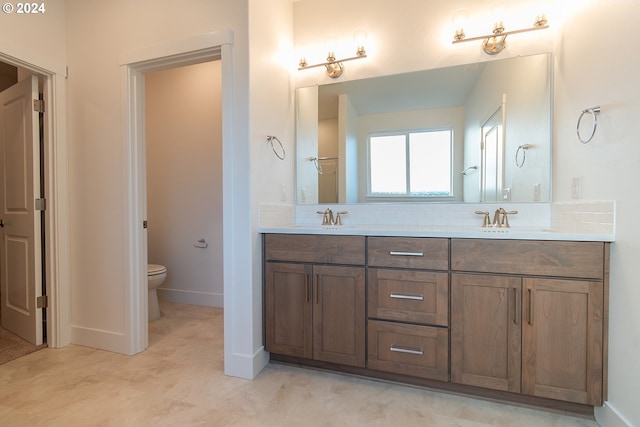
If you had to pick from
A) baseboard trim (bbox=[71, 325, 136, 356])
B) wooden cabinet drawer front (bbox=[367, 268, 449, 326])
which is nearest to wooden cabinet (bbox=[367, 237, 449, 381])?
wooden cabinet drawer front (bbox=[367, 268, 449, 326])

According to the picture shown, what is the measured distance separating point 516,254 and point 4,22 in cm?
326

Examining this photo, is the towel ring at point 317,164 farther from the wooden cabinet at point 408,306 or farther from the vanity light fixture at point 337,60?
the wooden cabinet at point 408,306

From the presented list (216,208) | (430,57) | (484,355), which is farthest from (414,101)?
(216,208)

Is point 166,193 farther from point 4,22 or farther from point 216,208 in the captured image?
point 4,22

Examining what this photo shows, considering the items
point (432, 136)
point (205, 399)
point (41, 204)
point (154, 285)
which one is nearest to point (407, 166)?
point (432, 136)

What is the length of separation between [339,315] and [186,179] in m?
2.27

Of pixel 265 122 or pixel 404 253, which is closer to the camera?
pixel 404 253

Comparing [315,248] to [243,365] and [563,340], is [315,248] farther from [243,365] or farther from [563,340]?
[563,340]

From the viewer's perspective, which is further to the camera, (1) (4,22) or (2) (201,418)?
(1) (4,22)

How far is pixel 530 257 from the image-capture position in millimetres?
1406

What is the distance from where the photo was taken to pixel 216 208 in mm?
3010

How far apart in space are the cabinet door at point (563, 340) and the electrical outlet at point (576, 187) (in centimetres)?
47

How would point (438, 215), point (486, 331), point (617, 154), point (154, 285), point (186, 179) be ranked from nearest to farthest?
point (617, 154) → point (486, 331) → point (438, 215) → point (154, 285) → point (186, 179)

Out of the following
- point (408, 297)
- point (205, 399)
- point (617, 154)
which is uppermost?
point (617, 154)
